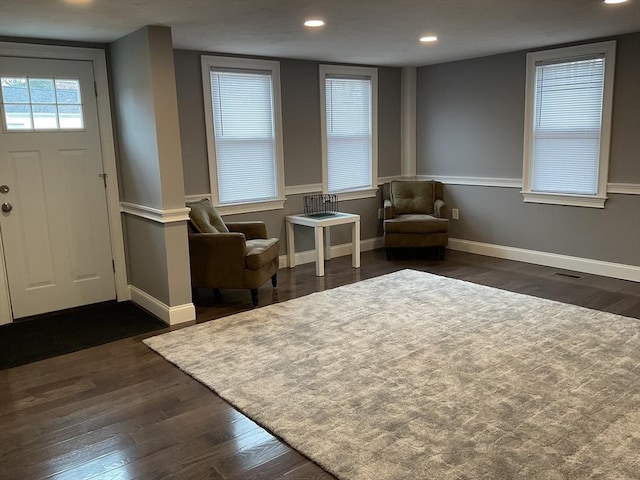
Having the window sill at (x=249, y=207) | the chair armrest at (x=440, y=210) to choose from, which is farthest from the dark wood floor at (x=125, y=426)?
the chair armrest at (x=440, y=210)

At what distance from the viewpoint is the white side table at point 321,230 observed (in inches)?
210

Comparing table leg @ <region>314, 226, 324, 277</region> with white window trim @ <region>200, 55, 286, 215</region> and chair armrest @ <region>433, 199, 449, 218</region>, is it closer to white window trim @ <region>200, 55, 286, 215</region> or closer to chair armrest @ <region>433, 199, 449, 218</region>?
white window trim @ <region>200, 55, 286, 215</region>

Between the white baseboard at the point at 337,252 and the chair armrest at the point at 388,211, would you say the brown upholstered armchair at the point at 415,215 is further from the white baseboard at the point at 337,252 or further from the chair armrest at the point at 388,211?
the white baseboard at the point at 337,252

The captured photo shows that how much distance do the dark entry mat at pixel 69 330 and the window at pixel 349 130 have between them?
106 inches

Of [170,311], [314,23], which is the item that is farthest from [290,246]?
[314,23]

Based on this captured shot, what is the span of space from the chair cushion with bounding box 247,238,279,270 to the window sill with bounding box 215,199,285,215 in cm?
60

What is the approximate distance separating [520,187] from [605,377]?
3.12 metres

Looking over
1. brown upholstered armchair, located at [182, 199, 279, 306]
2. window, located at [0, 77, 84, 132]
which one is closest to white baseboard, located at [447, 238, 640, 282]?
brown upholstered armchair, located at [182, 199, 279, 306]

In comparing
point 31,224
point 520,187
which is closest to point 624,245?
point 520,187

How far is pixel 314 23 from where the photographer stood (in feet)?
12.5

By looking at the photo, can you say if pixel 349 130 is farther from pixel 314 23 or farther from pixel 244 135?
pixel 314 23

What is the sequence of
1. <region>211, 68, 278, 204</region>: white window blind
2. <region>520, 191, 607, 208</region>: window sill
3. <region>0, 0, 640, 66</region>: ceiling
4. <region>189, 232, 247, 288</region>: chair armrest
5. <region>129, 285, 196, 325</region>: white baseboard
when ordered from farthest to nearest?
1. <region>211, 68, 278, 204</region>: white window blind
2. <region>520, 191, 607, 208</region>: window sill
3. <region>189, 232, 247, 288</region>: chair armrest
4. <region>129, 285, 196, 325</region>: white baseboard
5. <region>0, 0, 640, 66</region>: ceiling

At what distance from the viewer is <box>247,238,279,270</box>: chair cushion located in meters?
4.39

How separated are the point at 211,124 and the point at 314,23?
1706 mm
